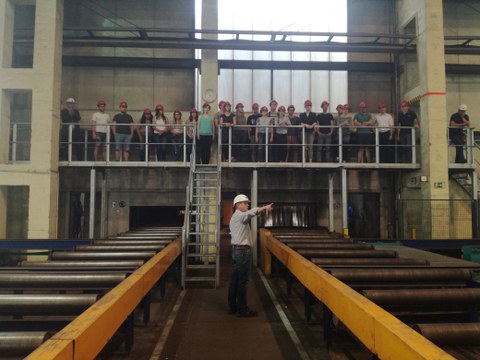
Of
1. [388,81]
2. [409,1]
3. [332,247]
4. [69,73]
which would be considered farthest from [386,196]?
[69,73]

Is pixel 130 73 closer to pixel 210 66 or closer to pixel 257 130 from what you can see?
pixel 210 66

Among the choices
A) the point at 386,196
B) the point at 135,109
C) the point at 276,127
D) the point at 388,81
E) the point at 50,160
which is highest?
the point at 388,81

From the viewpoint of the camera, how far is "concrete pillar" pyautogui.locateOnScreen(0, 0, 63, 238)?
9516 mm

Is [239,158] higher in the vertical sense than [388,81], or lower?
lower

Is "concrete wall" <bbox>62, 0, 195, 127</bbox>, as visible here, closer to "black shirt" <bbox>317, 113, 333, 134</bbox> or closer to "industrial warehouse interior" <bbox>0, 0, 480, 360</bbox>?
"industrial warehouse interior" <bbox>0, 0, 480, 360</bbox>

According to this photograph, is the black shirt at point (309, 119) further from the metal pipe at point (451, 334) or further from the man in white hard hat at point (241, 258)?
the metal pipe at point (451, 334)

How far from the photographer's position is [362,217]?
12703 millimetres

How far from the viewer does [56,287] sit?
11.9ft

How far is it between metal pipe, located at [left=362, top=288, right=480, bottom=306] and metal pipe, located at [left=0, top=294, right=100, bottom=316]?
2.40m

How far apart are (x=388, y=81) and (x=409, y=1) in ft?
8.47

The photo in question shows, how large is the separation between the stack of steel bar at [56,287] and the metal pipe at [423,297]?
7.90ft

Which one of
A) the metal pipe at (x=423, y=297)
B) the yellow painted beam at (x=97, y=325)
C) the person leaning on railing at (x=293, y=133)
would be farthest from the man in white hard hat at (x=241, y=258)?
the person leaning on railing at (x=293, y=133)

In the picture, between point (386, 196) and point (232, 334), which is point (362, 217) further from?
point (232, 334)

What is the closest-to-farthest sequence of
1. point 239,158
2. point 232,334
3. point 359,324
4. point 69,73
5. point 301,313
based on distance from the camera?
point 359,324 → point 232,334 → point 301,313 → point 239,158 → point 69,73
